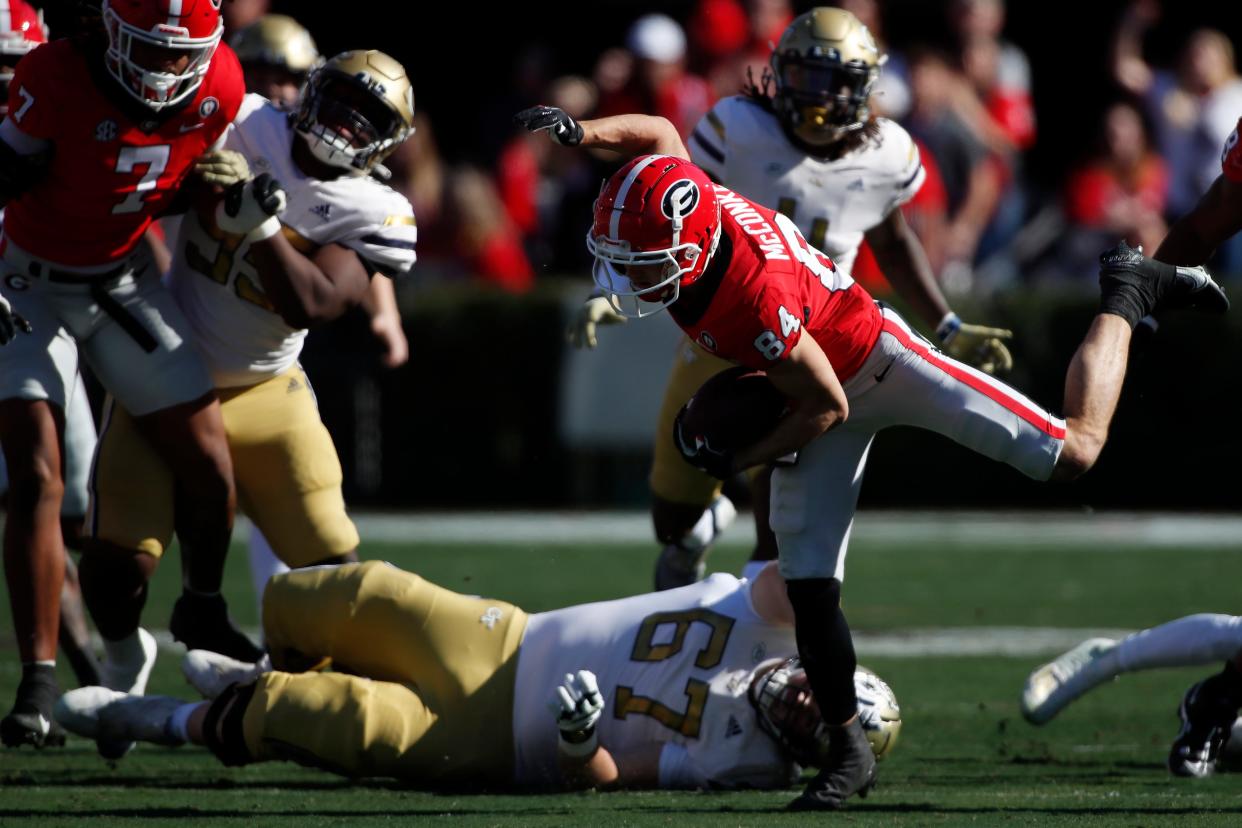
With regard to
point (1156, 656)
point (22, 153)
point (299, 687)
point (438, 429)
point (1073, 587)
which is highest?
point (22, 153)

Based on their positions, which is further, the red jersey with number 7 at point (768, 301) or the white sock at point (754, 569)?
the white sock at point (754, 569)

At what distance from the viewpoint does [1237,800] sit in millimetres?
4145

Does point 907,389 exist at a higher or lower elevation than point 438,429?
higher

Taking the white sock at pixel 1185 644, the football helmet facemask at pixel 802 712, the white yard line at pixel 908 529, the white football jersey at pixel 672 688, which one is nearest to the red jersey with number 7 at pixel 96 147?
the white football jersey at pixel 672 688

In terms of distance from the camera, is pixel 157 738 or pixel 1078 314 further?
pixel 1078 314

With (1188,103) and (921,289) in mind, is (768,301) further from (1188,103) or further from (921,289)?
(1188,103)

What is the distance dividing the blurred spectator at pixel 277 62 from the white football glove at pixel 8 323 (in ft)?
4.47

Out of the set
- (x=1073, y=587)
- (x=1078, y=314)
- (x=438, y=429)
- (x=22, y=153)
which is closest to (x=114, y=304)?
(x=22, y=153)

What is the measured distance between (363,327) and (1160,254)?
6.05 meters

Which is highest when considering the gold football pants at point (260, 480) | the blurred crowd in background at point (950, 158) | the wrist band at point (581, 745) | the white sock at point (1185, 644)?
the white sock at point (1185, 644)

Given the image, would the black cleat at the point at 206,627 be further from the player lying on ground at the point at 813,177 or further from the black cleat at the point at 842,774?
the black cleat at the point at 842,774

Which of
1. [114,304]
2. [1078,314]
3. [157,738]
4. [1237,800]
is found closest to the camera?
[1237,800]

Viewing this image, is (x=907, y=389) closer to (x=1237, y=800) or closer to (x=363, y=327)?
(x=1237, y=800)

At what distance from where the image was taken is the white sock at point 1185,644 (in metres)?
4.46
